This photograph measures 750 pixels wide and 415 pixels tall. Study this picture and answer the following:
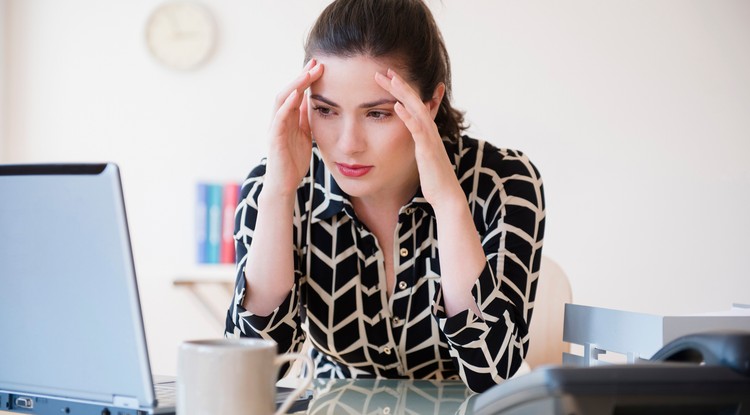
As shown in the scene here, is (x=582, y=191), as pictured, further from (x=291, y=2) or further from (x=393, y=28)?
(x=393, y=28)

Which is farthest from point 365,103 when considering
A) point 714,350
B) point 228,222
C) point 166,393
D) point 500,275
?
point 228,222

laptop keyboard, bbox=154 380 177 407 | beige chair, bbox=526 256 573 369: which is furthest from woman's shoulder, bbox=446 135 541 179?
laptop keyboard, bbox=154 380 177 407

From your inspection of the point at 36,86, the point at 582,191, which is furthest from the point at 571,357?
the point at 36,86

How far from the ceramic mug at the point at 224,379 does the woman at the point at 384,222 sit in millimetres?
641

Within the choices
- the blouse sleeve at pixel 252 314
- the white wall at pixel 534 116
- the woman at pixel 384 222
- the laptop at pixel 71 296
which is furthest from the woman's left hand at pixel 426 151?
the white wall at pixel 534 116

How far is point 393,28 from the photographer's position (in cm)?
129

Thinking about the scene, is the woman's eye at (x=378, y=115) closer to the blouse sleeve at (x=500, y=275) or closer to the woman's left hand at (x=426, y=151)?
the woman's left hand at (x=426, y=151)

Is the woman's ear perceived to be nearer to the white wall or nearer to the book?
the white wall

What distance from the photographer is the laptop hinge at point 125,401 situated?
0.71 meters

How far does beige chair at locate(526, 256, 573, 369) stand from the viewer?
1.65 meters

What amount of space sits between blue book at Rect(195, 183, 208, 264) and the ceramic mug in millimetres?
2529

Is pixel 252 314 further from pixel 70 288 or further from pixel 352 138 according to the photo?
pixel 70 288

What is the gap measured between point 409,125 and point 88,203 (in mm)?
629

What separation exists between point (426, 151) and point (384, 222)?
21 cm
